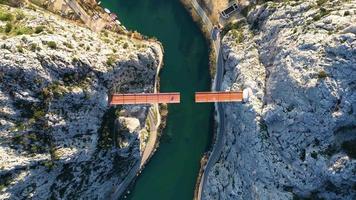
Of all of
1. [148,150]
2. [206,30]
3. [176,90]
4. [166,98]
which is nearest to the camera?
[166,98]

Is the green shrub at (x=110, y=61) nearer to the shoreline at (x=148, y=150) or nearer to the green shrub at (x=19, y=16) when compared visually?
the shoreline at (x=148, y=150)

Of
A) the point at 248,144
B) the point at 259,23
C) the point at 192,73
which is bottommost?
the point at 248,144

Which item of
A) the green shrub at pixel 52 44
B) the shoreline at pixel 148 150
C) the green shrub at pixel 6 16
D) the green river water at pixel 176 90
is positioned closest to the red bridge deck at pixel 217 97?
the green river water at pixel 176 90

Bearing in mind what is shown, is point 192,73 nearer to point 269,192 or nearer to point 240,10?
point 240,10

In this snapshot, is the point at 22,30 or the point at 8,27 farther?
the point at 8,27

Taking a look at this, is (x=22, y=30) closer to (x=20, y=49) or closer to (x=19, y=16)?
(x=19, y=16)

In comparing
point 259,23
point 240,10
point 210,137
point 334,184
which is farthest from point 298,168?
point 240,10

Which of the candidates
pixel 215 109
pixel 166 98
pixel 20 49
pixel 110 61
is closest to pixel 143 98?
pixel 166 98
